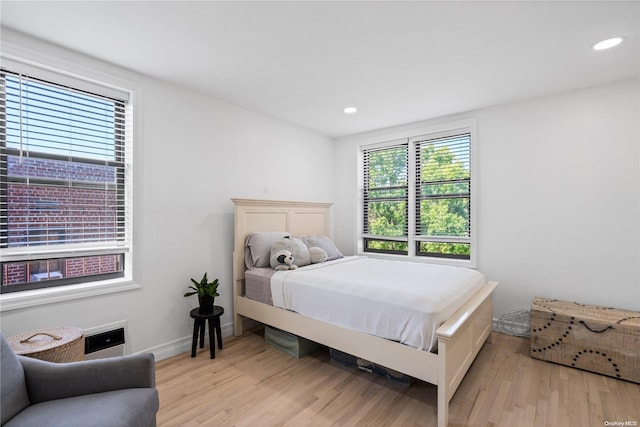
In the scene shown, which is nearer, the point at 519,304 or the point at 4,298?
the point at 4,298

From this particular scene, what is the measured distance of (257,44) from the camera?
2.14 m

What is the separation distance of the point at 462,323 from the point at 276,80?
245 centimetres

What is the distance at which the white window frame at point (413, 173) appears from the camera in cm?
348

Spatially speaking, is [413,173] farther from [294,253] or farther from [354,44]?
[354,44]

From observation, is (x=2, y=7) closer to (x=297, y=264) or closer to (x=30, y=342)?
(x=30, y=342)

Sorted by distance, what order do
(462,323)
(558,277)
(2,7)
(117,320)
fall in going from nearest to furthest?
(2,7) < (462,323) < (117,320) < (558,277)

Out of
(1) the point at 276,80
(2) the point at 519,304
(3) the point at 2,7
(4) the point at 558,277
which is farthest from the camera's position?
(2) the point at 519,304

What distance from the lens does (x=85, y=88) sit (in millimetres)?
2354

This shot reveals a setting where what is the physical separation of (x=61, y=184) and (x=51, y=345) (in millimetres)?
1161

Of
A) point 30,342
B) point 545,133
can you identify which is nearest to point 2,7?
point 30,342

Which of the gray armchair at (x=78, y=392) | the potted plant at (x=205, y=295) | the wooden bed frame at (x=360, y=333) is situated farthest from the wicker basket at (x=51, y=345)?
the wooden bed frame at (x=360, y=333)

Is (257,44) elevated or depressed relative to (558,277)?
elevated

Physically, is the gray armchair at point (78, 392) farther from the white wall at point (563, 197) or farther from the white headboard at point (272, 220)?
the white wall at point (563, 197)

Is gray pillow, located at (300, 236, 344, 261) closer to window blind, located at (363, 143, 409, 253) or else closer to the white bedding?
the white bedding
